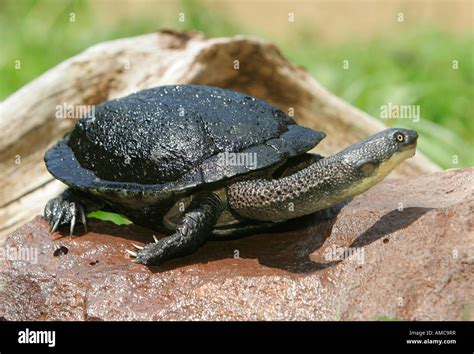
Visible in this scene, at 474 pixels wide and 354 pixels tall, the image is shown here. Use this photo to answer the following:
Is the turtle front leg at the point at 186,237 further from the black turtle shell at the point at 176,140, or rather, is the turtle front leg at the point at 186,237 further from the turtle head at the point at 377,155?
the turtle head at the point at 377,155

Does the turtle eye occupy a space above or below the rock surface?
above

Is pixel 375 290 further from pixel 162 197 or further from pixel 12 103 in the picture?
pixel 12 103
